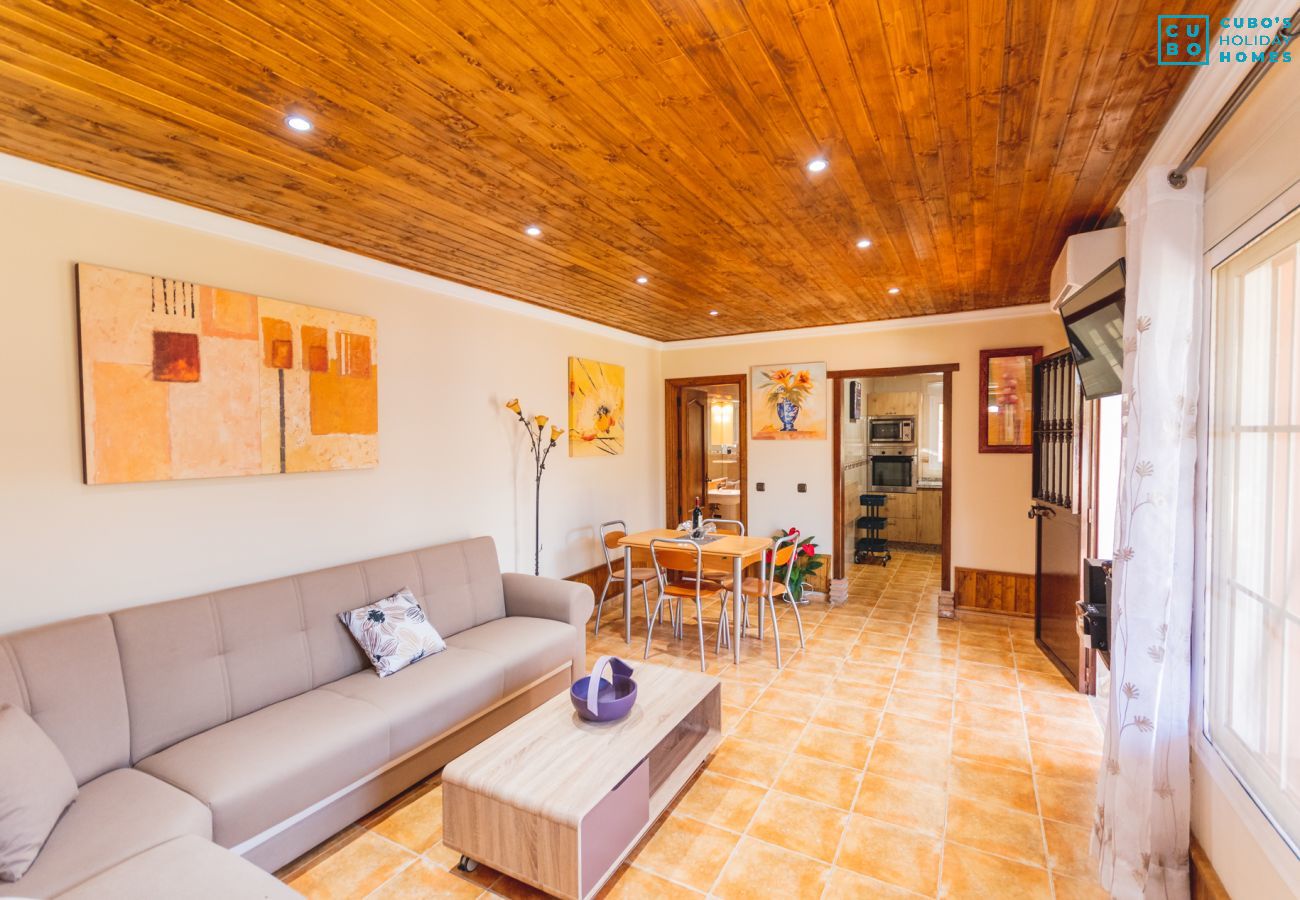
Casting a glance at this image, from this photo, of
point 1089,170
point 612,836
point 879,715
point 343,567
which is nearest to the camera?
point 612,836

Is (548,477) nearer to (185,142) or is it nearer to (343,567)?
(343,567)

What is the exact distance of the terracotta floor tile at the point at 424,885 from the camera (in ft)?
6.63

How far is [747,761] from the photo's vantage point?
284cm

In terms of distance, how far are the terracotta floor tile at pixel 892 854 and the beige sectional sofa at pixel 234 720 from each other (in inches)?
68.2

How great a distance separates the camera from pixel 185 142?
6.68 ft

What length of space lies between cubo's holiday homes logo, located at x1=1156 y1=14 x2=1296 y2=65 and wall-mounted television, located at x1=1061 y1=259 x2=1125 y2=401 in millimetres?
1029

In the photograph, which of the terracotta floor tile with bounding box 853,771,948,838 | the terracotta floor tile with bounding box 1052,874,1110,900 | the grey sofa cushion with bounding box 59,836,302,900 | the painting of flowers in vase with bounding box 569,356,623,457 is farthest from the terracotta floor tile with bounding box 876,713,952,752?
the painting of flowers in vase with bounding box 569,356,623,457

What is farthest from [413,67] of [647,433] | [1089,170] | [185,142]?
[647,433]

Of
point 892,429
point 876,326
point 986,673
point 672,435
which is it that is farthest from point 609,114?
point 892,429

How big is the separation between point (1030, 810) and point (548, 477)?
3682 millimetres

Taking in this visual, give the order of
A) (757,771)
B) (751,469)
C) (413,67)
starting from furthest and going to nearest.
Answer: (751,469)
(757,771)
(413,67)

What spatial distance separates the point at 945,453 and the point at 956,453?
3.6 inches

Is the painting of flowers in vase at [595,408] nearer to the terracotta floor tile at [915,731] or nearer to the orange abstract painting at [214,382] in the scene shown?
the orange abstract painting at [214,382]

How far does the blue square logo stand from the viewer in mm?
1430
